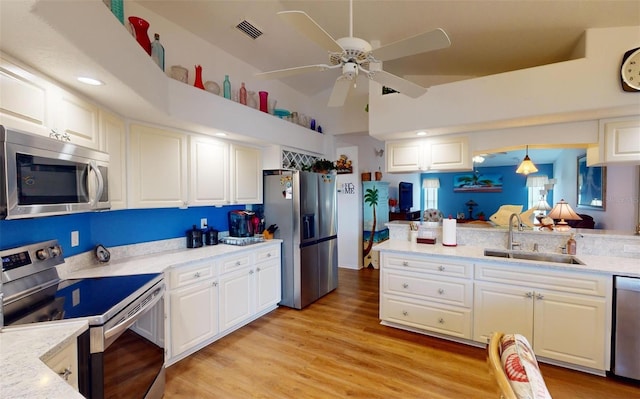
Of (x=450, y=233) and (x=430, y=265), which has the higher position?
(x=450, y=233)

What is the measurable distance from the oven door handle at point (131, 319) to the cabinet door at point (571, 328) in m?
3.01

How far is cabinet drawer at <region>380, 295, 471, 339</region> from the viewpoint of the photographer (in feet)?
8.82

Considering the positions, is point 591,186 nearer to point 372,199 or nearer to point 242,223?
point 372,199

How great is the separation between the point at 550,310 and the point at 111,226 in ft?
12.6

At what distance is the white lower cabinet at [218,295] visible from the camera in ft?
7.75

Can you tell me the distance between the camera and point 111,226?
247 cm

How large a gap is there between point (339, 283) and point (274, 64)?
137 inches

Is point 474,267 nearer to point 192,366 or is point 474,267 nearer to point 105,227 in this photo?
point 192,366

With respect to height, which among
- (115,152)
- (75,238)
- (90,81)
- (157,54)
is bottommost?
(75,238)

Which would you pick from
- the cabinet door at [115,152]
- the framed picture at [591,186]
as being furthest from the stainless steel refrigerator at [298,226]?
the framed picture at [591,186]

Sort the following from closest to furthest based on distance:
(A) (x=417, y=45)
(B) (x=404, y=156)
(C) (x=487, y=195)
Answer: (A) (x=417, y=45)
(B) (x=404, y=156)
(C) (x=487, y=195)

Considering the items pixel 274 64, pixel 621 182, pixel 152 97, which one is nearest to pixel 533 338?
pixel 621 182

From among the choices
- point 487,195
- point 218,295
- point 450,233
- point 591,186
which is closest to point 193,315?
point 218,295

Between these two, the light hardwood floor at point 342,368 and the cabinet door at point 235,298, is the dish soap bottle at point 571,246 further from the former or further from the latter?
the cabinet door at point 235,298
